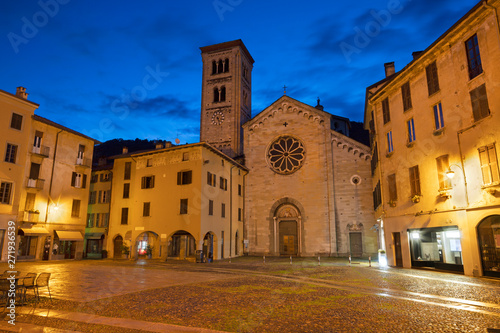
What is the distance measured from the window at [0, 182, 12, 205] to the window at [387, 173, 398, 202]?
96.9 ft

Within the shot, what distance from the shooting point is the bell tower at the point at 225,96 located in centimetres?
4759

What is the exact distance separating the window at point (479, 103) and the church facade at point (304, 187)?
18393 mm

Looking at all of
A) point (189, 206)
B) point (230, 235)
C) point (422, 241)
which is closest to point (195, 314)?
point (422, 241)

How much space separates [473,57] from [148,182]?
28404 millimetres

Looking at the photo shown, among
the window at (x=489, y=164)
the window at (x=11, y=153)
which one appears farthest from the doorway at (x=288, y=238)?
the window at (x=11, y=153)

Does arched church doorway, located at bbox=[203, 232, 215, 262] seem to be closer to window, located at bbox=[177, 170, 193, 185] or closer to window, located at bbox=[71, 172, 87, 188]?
window, located at bbox=[177, 170, 193, 185]

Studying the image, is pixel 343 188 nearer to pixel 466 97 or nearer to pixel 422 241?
pixel 422 241

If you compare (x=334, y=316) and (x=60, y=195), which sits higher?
(x=60, y=195)

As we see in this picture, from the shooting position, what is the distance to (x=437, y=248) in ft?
62.4

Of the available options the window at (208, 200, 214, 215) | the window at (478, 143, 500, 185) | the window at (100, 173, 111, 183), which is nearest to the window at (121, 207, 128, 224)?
the window at (100, 173, 111, 183)

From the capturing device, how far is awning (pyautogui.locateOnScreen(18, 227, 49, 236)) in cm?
2614

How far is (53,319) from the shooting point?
26.8ft

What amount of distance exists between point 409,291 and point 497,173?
24.2 ft

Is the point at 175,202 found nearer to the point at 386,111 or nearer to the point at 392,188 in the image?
the point at 392,188
